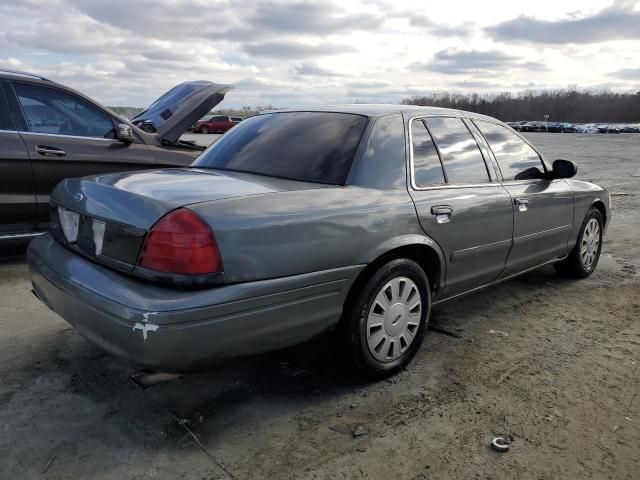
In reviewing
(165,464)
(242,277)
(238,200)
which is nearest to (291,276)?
(242,277)

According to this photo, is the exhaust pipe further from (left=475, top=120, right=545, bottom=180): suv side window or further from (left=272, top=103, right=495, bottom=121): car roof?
(left=475, top=120, right=545, bottom=180): suv side window

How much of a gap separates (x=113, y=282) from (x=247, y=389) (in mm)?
956

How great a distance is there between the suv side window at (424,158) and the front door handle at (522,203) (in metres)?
0.81

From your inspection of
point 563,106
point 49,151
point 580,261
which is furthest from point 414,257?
point 563,106

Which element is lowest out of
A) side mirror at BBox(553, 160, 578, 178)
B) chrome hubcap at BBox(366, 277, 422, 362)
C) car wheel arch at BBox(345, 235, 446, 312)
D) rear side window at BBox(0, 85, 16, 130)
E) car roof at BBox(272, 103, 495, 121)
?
chrome hubcap at BBox(366, 277, 422, 362)

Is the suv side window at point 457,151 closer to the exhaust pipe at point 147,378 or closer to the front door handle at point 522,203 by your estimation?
the front door handle at point 522,203

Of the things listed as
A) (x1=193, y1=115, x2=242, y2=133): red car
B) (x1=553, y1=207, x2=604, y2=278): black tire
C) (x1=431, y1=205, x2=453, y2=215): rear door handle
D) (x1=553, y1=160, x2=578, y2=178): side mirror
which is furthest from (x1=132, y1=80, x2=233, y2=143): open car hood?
(x1=193, y1=115, x2=242, y2=133): red car

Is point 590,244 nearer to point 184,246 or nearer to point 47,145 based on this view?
point 184,246

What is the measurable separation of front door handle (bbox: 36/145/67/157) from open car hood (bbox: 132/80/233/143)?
3.74 feet

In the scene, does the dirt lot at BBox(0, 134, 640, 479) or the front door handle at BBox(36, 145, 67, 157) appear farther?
the front door handle at BBox(36, 145, 67, 157)

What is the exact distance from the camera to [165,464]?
2.28m

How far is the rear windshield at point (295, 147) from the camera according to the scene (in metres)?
3.03

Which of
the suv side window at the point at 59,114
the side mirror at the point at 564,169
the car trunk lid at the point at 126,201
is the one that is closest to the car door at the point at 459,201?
the car trunk lid at the point at 126,201

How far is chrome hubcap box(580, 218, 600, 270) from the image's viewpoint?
16.4ft
